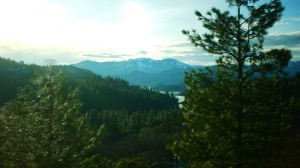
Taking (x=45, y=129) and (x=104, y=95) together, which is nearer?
(x=45, y=129)

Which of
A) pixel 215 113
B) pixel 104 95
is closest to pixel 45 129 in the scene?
pixel 215 113

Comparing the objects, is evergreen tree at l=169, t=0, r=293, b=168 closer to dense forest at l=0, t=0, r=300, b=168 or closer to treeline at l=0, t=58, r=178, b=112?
dense forest at l=0, t=0, r=300, b=168

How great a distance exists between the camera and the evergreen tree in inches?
396

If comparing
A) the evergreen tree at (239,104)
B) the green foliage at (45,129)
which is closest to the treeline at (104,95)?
the evergreen tree at (239,104)

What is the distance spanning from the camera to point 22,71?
194875 mm

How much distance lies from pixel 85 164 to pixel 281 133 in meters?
8.43

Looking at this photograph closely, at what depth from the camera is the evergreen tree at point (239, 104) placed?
10.1m

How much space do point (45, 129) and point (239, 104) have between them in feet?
26.1

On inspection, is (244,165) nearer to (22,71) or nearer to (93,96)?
(93,96)

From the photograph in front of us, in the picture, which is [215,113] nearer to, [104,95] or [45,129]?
[45,129]

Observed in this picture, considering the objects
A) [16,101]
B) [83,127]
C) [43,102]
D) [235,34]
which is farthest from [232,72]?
[16,101]

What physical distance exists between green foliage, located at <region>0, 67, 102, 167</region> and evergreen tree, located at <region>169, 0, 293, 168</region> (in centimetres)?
463

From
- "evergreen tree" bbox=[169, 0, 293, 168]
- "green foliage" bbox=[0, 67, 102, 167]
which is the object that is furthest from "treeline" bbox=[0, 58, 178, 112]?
"green foliage" bbox=[0, 67, 102, 167]

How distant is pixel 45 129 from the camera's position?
9.07m
